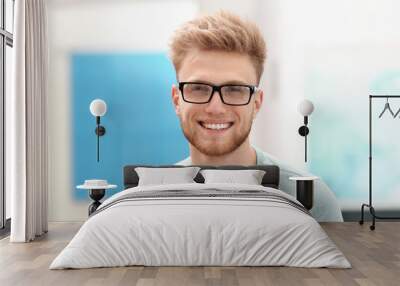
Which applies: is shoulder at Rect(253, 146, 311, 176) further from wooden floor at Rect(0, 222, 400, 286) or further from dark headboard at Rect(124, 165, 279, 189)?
wooden floor at Rect(0, 222, 400, 286)

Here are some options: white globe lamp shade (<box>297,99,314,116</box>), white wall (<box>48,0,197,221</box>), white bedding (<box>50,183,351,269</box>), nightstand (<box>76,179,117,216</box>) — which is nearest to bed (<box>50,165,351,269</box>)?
white bedding (<box>50,183,351,269</box>)

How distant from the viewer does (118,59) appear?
7.18 metres

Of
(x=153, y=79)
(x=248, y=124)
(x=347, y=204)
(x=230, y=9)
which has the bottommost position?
(x=347, y=204)

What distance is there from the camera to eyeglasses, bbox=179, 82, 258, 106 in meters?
6.79

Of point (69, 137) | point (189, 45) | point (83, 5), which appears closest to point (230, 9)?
point (189, 45)

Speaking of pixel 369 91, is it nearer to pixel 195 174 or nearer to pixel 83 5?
pixel 195 174

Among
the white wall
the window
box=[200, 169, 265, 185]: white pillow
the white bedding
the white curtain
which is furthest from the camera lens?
the white wall

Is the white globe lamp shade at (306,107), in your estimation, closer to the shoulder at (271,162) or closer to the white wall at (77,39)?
the shoulder at (271,162)

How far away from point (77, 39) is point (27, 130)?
1790mm

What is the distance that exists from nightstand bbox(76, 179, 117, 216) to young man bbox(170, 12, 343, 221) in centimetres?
97

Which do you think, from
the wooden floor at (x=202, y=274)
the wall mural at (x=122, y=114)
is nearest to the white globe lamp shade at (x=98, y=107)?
the wall mural at (x=122, y=114)

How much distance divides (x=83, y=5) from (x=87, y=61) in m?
0.71

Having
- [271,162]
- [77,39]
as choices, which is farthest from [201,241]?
[77,39]

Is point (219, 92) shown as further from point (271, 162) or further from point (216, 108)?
point (271, 162)
